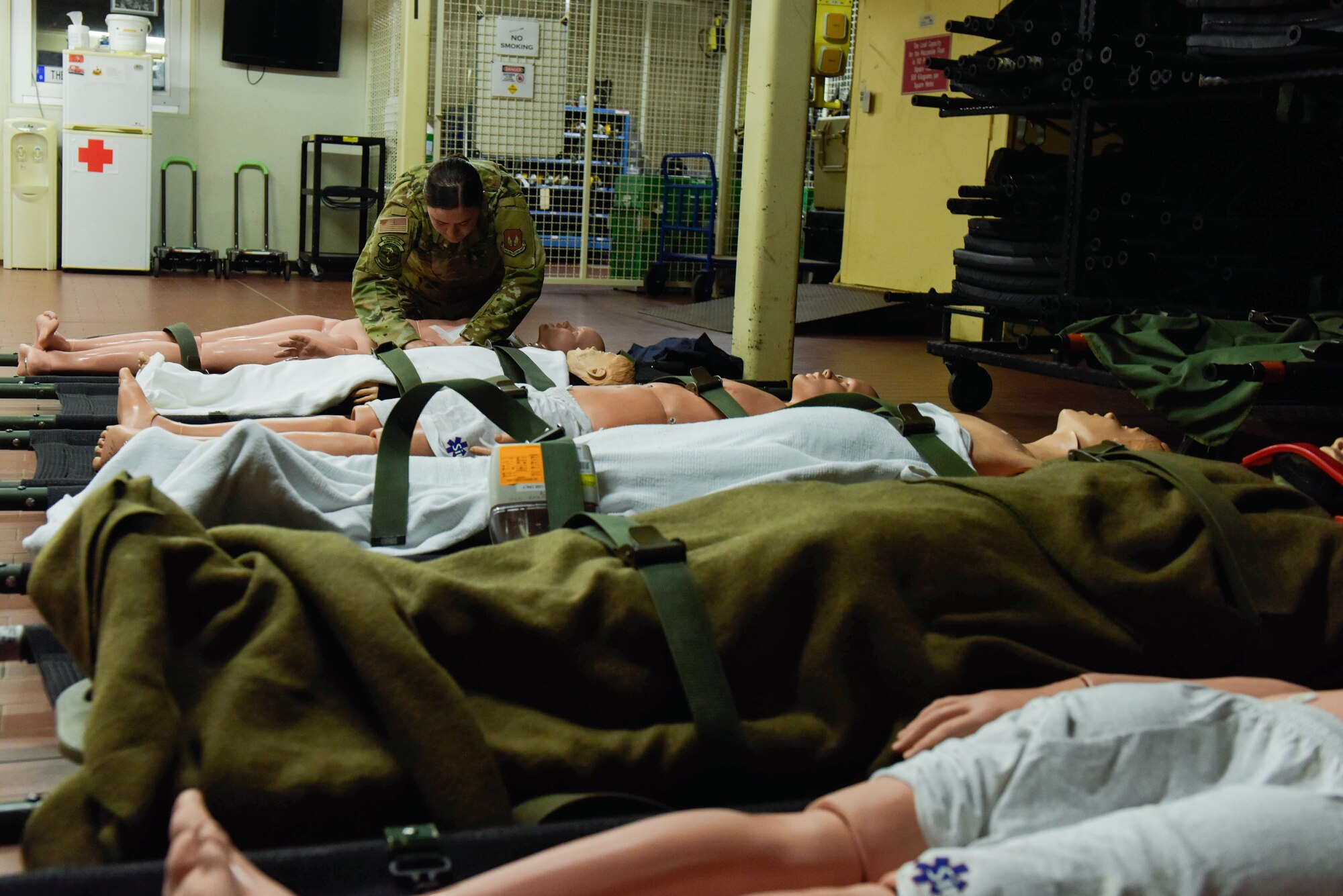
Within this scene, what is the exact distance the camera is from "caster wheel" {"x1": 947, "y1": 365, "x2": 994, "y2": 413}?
15.6ft

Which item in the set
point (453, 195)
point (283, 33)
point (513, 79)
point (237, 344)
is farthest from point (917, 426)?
point (283, 33)

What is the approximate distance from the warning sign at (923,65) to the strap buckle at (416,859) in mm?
6800

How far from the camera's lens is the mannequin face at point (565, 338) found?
3.96 meters

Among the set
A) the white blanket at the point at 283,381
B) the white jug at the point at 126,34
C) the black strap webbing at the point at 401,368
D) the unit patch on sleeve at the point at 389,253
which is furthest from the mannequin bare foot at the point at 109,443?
the white jug at the point at 126,34

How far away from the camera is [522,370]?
310 centimetres

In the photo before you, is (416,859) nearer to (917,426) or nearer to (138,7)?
(917,426)

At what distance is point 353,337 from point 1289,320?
2.89 m

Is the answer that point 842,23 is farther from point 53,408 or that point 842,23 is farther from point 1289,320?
point 53,408

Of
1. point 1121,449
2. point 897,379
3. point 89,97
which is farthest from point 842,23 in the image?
point 1121,449

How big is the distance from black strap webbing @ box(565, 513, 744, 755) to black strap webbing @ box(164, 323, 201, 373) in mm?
2595

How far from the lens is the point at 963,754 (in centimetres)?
112

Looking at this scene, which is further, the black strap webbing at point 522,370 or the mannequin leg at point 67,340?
the mannequin leg at point 67,340

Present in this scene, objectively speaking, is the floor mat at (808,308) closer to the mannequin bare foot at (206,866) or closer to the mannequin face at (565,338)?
the mannequin face at (565,338)

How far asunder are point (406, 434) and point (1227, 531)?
1.20 meters
